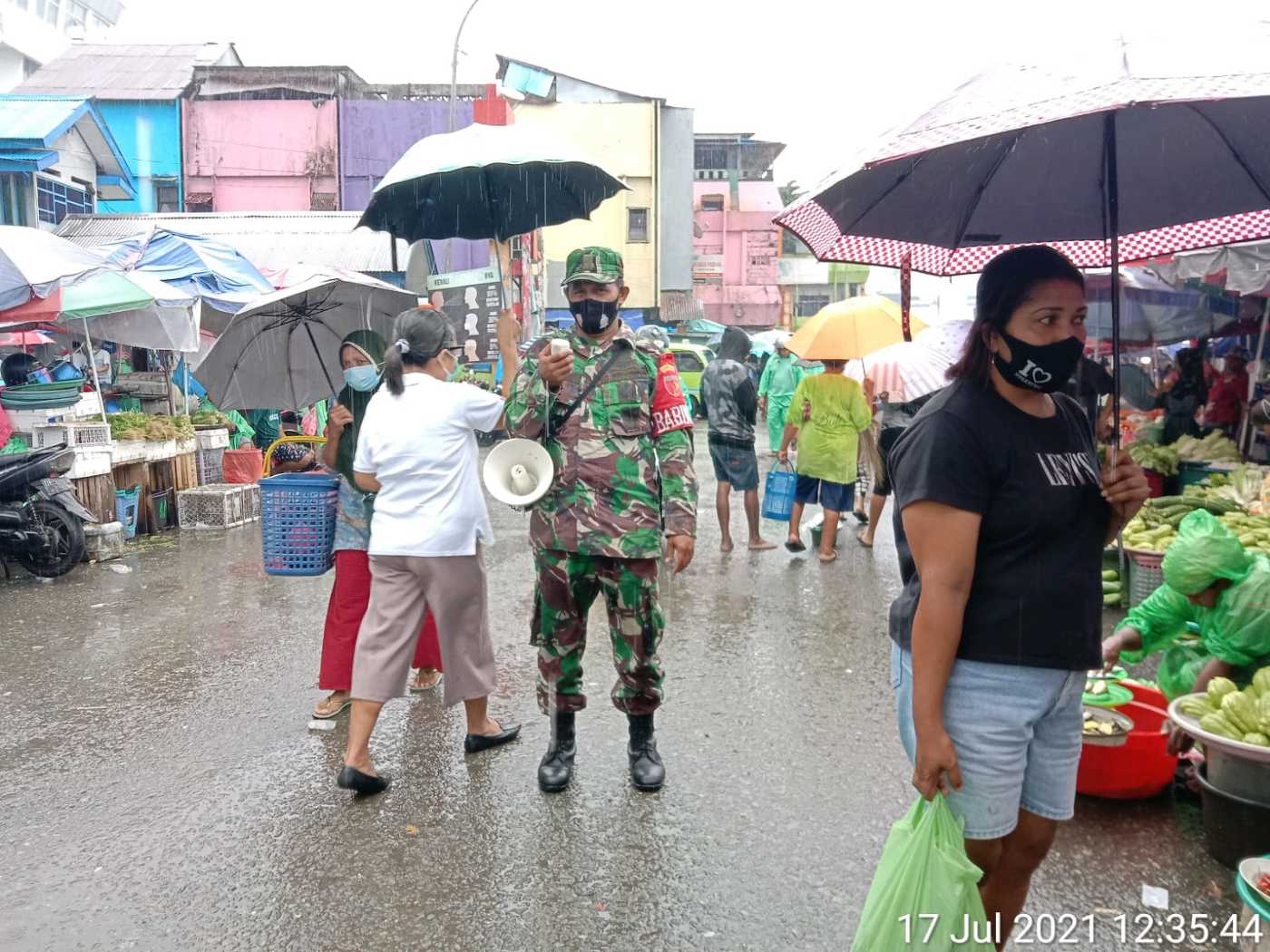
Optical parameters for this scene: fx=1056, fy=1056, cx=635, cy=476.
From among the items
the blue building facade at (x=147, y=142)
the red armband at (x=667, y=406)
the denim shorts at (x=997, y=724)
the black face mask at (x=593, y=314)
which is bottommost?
the denim shorts at (x=997, y=724)

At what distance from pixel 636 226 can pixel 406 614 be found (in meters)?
32.1

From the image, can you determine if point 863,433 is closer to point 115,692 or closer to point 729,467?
point 729,467

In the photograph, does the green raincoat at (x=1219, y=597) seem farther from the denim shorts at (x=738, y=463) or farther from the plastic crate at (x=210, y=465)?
the plastic crate at (x=210, y=465)

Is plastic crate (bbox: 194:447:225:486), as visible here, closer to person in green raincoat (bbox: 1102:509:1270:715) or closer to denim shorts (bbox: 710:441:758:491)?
denim shorts (bbox: 710:441:758:491)

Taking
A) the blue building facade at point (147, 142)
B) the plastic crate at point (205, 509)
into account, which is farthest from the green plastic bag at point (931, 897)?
the blue building facade at point (147, 142)

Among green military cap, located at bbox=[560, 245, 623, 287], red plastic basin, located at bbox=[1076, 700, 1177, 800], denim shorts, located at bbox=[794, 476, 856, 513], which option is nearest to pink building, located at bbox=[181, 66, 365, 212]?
denim shorts, located at bbox=[794, 476, 856, 513]

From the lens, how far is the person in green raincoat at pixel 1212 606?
3.65m

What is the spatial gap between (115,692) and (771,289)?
4147 cm

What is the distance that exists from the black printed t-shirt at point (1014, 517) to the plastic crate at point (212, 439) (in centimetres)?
1060

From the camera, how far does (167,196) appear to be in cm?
2827

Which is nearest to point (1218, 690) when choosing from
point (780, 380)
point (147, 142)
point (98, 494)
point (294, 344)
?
point (294, 344)

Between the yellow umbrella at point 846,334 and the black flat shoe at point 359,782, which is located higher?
the yellow umbrella at point 846,334

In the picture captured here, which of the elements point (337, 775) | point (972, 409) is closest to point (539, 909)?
point (337, 775)

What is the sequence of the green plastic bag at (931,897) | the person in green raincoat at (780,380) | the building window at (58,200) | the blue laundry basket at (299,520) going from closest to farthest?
the green plastic bag at (931,897) → the blue laundry basket at (299,520) → the person in green raincoat at (780,380) → the building window at (58,200)
